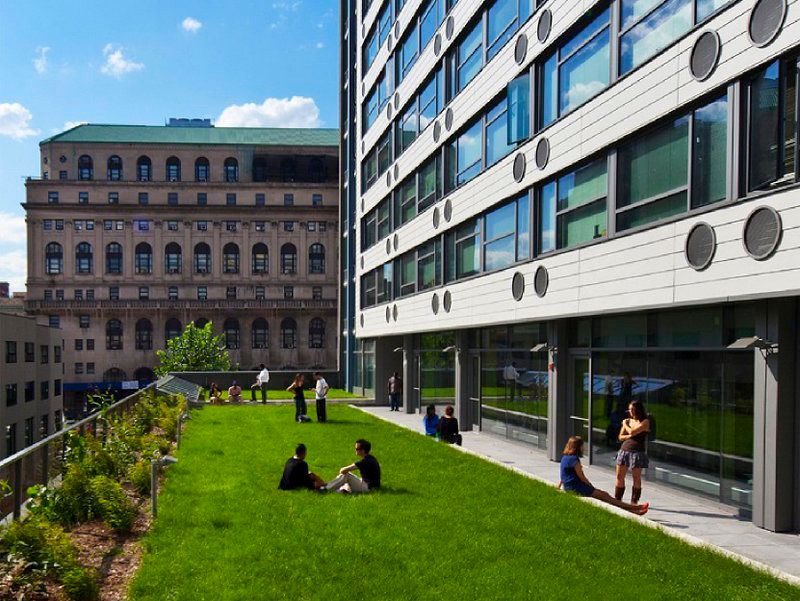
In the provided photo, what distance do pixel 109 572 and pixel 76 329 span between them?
91.5m

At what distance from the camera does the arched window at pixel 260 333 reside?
316 ft

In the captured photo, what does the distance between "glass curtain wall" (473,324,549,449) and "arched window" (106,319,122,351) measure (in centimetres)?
7702

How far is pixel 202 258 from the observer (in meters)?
96.6

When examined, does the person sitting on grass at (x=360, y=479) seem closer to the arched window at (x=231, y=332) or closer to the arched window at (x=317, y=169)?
the arched window at (x=231, y=332)

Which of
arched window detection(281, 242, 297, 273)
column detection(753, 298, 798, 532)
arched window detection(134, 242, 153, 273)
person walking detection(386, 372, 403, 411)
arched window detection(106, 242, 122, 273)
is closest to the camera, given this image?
column detection(753, 298, 798, 532)

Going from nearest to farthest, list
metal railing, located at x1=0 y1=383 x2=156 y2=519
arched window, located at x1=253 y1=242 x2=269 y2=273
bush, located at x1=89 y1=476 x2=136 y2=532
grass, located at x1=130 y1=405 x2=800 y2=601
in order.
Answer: grass, located at x1=130 y1=405 x2=800 y2=601, metal railing, located at x1=0 y1=383 x2=156 y2=519, bush, located at x1=89 y1=476 x2=136 y2=532, arched window, located at x1=253 y1=242 x2=269 y2=273

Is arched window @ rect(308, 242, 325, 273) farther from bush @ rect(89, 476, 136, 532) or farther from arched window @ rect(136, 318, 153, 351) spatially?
bush @ rect(89, 476, 136, 532)

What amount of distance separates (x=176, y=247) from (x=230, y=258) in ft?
22.7

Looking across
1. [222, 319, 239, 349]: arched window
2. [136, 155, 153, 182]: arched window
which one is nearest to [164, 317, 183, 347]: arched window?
[222, 319, 239, 349]: arched window

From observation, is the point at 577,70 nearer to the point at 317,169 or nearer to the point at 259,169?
the point at 317,169

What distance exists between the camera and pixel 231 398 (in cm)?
3931

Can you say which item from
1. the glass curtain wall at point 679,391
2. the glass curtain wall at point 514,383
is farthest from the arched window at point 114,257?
the glass curtain wall at point 679,391

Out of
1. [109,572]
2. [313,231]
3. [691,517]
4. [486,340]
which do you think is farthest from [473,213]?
[313,231]

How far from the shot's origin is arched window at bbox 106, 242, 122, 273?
311 ft
